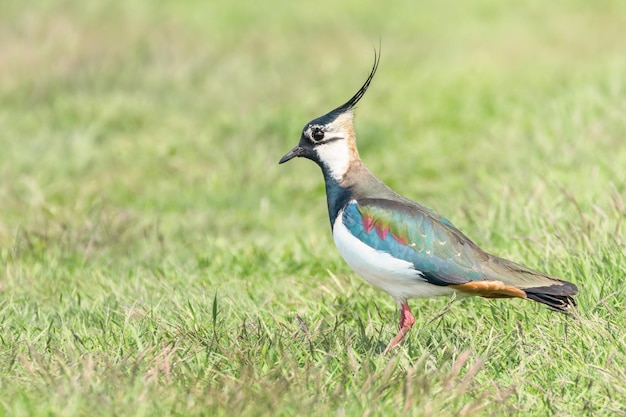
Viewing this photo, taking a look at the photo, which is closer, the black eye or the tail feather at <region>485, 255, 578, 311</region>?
the tail feather at <region>485, 255, 578, 311</region>

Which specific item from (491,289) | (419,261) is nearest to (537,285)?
(491,289)

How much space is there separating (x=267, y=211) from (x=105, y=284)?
246cm

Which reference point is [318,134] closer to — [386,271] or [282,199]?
[386,271]

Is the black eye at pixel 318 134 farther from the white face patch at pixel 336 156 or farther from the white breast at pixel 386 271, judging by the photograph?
the white breast at pixel 386 271

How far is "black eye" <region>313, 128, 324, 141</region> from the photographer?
5648 mm

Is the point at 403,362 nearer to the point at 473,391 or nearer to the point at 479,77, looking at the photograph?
the point at 473,391

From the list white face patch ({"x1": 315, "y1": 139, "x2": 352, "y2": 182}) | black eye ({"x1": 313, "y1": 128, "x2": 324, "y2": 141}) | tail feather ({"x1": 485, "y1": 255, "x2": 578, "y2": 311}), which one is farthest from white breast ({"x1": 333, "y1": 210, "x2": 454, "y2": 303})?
black eye ({"x1": 313, "y1": 128, "x2": 324, "y2": 141})

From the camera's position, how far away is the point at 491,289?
4.85m

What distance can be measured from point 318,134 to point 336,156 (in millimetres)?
163

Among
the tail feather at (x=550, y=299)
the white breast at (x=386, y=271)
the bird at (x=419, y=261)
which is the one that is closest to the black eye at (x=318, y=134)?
the bird at (x=419, y=261)

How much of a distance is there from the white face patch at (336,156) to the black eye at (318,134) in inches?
1.6

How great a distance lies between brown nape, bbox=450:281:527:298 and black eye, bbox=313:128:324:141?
1172 millimetres

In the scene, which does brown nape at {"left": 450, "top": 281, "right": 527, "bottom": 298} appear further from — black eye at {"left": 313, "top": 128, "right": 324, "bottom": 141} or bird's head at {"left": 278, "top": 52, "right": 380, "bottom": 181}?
black eye at {"left": 313, "top": 128, "right": 324, "bottom": 141}

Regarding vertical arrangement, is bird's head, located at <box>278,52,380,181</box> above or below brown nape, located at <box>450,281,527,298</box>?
above
